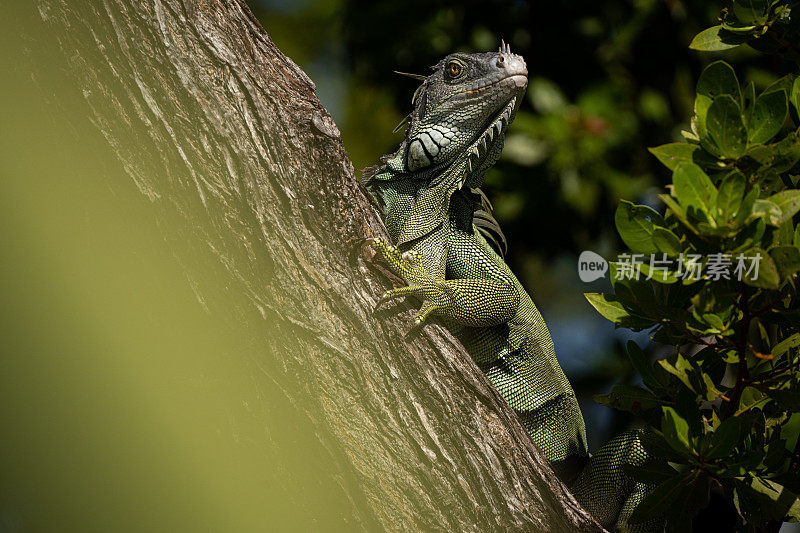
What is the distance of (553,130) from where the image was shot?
14.9ft

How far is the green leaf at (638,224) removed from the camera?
81.3 inches

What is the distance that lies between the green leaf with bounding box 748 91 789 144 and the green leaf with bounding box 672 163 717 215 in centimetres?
25

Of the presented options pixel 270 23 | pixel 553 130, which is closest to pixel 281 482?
pixel 553 130

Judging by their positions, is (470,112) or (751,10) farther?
(470,112)

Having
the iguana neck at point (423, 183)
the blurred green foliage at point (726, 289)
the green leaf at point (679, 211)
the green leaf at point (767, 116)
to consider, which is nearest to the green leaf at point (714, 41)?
the blurred green foliage at point (726, 289)

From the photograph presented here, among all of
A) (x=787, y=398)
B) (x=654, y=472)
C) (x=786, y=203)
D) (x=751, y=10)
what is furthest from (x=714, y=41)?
(x=654, y=472)

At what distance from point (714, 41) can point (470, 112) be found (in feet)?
4.32

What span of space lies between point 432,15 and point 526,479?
353 centimetres

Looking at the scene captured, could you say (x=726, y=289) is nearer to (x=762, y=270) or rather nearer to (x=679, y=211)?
(x=762, y=270)

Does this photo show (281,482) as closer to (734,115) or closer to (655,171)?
(734,115)

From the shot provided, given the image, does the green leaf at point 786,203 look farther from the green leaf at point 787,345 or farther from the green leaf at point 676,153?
the green leaf at point 787,345

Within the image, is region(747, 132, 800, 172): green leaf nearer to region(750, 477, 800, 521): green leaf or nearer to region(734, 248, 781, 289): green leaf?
region(734, 248, 781, 289): green leaf

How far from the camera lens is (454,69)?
3654 millimetres

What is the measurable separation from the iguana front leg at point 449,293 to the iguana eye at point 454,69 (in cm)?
107
